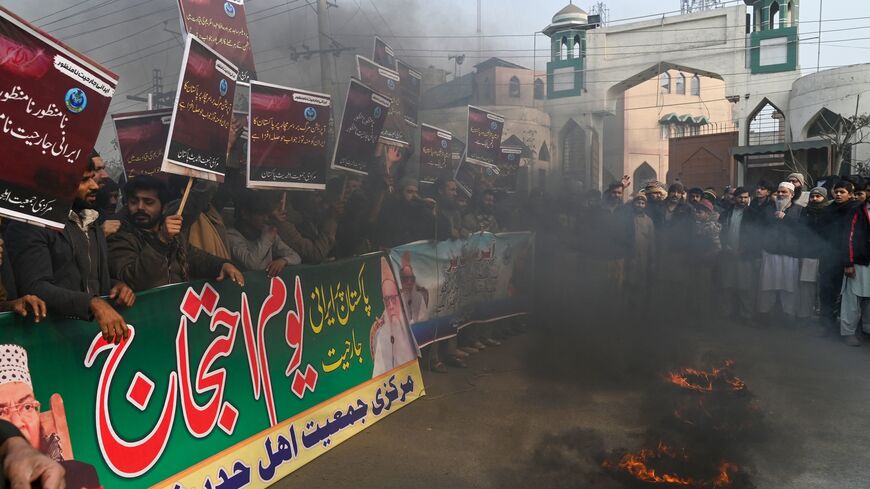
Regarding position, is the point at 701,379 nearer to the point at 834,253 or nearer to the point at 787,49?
the point at 834,253

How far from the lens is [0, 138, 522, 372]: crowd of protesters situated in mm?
2697

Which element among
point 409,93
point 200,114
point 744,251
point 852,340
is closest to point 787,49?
point 744,251

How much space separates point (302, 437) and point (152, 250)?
4.79 feet

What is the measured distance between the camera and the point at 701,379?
17.3 ft

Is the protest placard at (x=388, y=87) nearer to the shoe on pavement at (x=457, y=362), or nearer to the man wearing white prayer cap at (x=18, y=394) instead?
the shoe on pavement at (x=457, y=362)

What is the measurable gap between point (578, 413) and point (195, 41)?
3.63m

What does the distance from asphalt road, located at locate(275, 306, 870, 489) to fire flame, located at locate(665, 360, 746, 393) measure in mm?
172

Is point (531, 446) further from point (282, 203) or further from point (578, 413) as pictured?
point (282, 203)

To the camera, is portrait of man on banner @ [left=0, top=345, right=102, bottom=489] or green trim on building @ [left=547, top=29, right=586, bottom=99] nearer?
portrait of man on banner @ [left=0, top=345, right=102, bottom=489]

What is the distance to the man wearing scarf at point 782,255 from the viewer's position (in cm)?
809

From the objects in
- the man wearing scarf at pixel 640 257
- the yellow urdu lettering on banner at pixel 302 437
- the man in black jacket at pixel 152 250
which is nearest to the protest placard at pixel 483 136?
the man wearing scarf at pixel 640 257

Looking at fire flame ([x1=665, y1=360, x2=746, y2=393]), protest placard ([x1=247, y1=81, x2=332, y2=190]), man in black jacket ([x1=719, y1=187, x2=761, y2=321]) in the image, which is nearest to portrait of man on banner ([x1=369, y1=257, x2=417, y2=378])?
protest placard ([x1=247, y1=81, x2=332, y2=190])

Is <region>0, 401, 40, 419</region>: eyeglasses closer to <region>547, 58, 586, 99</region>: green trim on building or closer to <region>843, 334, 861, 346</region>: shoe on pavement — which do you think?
<region>843, 334, 861, 346</region>: shoe on pavement

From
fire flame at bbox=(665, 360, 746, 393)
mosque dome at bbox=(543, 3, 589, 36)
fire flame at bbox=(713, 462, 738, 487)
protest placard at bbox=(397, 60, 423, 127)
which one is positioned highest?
mosque dome at bbox=(543, 3, 589, 36)
